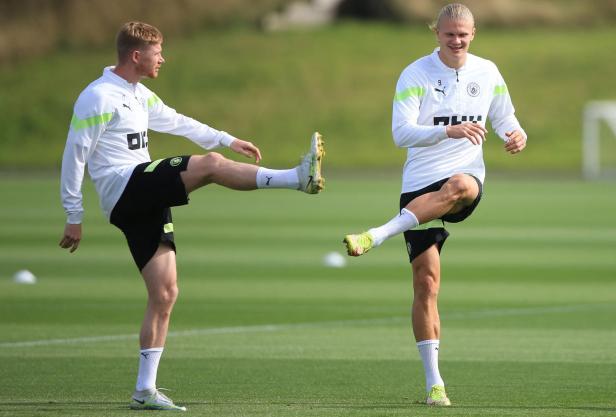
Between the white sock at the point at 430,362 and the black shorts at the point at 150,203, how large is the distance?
1.69 metres

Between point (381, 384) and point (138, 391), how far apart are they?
182cm

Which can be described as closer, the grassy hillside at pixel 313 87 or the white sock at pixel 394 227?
the white sock at pixel 394 227

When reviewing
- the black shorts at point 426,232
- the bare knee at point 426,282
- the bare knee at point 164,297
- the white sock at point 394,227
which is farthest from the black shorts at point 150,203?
the bare knee at point 426,282

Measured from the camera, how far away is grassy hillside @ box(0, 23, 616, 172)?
51531 mm

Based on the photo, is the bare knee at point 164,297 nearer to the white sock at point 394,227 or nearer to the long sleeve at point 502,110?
the white sock at point 394,227

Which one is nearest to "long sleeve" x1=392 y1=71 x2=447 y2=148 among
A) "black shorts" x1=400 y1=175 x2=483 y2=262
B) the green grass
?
"black shorts" x1=400 y1=175 x2=483 y2=262

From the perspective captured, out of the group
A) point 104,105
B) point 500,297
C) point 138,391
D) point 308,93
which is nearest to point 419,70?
→ point 104,105

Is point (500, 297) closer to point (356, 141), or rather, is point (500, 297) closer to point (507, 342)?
point (507, 342)

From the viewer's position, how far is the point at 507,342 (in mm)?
11375

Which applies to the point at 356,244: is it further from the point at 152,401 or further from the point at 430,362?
the point at 152,401

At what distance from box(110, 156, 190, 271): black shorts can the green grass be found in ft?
3.30

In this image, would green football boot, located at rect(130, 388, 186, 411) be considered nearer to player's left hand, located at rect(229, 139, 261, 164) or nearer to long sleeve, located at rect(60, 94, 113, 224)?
long sleeve, located at rect(60, 94, 113, 224)

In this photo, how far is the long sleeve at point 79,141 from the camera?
316 inches

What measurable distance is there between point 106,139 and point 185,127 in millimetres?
664
